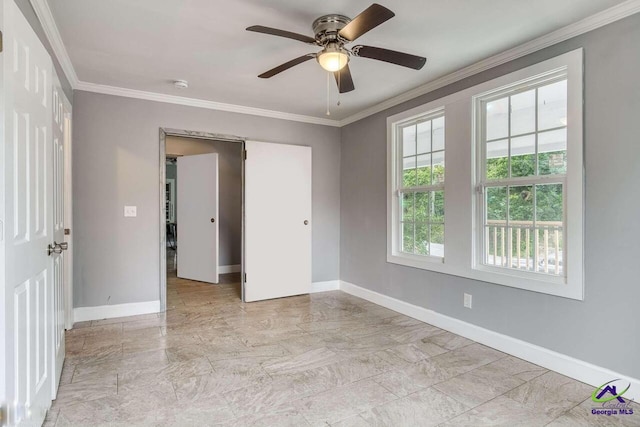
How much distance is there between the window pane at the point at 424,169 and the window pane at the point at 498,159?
70cm

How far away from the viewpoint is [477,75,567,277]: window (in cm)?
255

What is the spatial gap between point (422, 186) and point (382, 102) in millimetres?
1150

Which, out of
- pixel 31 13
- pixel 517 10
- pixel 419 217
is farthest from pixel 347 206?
pixel 31 13

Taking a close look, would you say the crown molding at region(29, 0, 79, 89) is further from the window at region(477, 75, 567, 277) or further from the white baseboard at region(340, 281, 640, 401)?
the white baseboard at region(340, 281, 640, 401)

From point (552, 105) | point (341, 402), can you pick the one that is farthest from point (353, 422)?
point (552, 105)

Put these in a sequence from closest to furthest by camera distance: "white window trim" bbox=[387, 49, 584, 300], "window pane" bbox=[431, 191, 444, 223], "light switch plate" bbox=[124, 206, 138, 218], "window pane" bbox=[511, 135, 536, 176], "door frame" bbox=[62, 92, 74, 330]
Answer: "white window trim" bbox=[387, 49, 584, 300]
"window pane" bbox=[511, 135, 536, 176]
"door frame" bbox=[62, 92, 74, 330]
"window pane" bbox=[431, 191, 444, 223]
"light switch plate" bbox=[124, 206, 138, 218]

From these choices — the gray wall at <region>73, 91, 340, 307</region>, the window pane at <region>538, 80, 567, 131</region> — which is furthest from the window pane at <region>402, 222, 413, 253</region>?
the gray wall at <region>73, 91, 340, 307</region>

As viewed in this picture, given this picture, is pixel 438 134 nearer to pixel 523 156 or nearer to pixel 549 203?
pixel 523 156

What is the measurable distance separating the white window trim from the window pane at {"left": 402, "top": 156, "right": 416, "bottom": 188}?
0.39 ft

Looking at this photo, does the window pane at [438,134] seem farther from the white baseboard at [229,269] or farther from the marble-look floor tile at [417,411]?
the white baseboard at [229,269]

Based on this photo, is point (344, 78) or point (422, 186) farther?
point (422, 186)

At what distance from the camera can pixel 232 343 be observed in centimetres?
302

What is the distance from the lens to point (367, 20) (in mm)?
→ 1791

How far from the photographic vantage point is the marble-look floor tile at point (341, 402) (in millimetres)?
1974
